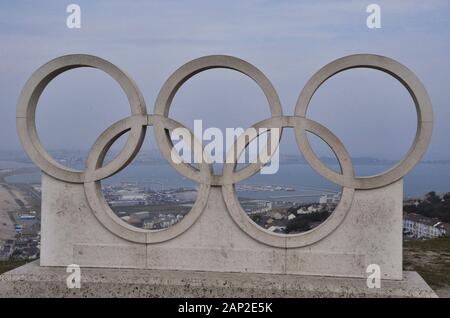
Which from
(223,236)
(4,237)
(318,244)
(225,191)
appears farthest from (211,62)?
(4,237)

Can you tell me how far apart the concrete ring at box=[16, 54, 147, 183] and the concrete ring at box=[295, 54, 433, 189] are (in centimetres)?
Result: 262

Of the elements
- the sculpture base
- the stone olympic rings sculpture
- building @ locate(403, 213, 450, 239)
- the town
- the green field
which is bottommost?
the green field

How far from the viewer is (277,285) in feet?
27.1

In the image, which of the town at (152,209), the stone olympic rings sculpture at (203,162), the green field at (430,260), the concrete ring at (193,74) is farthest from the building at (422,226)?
the concrete ring at (193,74)

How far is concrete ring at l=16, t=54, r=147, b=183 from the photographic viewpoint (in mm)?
8898

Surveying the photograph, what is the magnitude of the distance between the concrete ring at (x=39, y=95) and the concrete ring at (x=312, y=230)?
5.56 feet

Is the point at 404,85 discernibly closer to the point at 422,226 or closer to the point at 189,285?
the point at 189,285

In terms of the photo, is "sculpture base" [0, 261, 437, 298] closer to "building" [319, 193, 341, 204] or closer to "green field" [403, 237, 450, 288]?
"building" [319, 193, 341, 204]

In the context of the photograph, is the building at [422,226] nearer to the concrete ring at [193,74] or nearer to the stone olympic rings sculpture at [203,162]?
the stone olympic rings sculpture at [203,162]

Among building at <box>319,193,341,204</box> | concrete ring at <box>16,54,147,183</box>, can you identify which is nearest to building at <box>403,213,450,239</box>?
building at <box>319,193,341,204</box>

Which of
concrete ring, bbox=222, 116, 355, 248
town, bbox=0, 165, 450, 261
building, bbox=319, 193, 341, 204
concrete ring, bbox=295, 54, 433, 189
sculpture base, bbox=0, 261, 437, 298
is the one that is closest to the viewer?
sculpture base, bbox=0, 261, 437, 298

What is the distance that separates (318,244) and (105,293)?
333 cm

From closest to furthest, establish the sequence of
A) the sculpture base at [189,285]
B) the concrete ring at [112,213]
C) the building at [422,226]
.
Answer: the sculpture base at [189,285] < the concrete ring at [112,213] < the building at [422,226]

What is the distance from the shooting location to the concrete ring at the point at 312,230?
8461 millimetres
